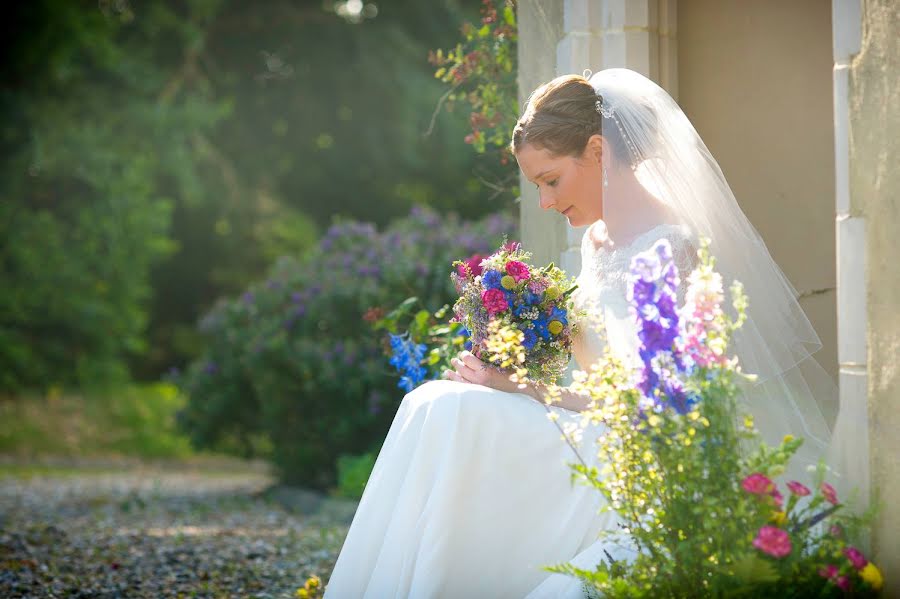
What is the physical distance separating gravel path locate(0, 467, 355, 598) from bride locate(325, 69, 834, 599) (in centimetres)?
166

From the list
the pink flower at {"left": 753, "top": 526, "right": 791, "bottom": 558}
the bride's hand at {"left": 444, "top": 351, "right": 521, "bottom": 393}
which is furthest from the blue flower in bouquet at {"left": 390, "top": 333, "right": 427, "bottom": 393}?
the pink flower at {"left": 753, "top": 526, "right": 791, "bottom": 558}

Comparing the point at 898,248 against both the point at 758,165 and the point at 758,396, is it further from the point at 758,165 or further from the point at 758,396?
the point at 758,165

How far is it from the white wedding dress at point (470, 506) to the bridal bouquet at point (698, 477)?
1.26 ft

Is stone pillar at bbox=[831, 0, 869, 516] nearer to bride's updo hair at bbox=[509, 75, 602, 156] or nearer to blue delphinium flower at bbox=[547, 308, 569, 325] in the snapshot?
blue delphinium flower at bbox=[547, 308, 569, 325]

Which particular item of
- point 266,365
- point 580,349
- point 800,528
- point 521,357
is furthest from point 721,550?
point 266,365

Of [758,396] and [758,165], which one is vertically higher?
[758,165]

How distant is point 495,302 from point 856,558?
116cm

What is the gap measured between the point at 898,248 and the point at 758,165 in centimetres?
178

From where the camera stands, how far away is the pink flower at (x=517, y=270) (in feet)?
10.1

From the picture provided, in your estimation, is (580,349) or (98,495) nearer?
(580,349)

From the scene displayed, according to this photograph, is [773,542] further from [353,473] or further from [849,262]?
[353,473]

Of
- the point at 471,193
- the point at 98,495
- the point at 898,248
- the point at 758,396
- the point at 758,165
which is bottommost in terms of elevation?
the point at 98,495

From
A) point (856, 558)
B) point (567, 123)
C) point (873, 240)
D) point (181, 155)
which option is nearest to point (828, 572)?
point (856, 558)

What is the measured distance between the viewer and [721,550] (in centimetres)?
231
